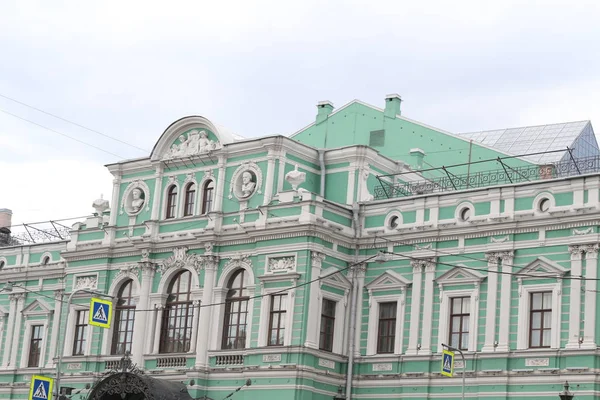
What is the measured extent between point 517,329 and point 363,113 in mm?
16955

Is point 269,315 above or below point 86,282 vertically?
below

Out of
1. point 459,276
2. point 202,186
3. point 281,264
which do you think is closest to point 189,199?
point 202,186

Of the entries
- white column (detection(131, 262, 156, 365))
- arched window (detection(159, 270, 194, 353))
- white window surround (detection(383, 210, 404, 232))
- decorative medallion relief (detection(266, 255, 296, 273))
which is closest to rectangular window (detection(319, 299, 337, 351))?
decorative medallion relief (detection(266, 255, 296, 273))

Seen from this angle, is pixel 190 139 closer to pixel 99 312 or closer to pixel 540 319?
pixel 99 312

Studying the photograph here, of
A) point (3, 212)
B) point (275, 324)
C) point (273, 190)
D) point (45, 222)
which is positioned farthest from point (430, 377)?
point (3, 212)

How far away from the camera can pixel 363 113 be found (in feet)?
167

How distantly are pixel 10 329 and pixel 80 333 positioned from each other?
228 inches

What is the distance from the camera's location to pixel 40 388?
36531mm

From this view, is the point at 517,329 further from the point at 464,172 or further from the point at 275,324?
the point at 464,172

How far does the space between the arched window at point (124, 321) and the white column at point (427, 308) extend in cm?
1126

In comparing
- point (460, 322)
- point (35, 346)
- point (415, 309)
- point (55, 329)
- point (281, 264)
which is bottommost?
point (35, 346)

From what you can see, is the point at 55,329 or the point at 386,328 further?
the point at 55,329

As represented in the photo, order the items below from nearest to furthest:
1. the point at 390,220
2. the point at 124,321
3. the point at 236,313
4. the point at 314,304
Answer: the point at 314,304
the point at 390,220
the point at 236,313
the point at 124,321

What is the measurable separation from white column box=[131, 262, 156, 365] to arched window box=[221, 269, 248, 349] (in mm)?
3485
